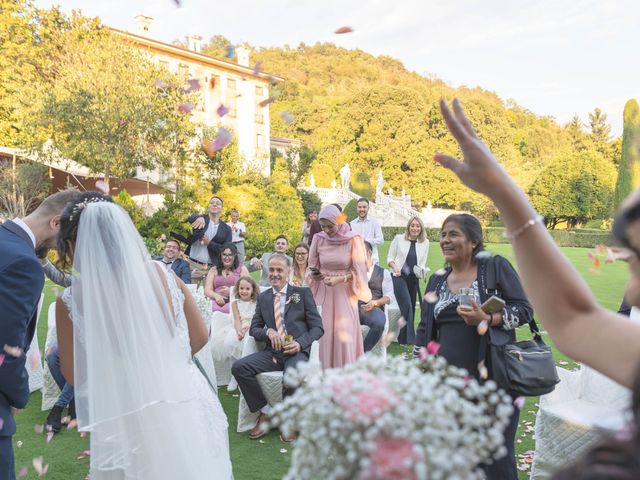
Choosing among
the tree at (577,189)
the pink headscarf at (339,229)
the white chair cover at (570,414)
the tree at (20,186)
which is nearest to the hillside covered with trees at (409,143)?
the tree at (577,189)

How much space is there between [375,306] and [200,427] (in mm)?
4749

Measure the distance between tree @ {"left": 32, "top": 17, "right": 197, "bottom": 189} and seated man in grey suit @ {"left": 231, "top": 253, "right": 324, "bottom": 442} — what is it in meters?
16.8

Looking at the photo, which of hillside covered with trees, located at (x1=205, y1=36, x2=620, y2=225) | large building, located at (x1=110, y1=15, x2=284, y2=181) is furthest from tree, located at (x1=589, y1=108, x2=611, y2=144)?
large building, located at (x1=110, y1=15, x2=284, y2=181)

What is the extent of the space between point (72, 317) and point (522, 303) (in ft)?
8.66

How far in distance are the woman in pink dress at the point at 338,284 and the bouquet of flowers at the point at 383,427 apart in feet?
17.9

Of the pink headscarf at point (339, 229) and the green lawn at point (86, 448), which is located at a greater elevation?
the pink headscarf at point (339, 229)

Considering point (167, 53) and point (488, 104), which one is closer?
point (167, 53)

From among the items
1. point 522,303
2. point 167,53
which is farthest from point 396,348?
point 167,53

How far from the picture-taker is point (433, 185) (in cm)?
5284

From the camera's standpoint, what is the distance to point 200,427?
3078 mm

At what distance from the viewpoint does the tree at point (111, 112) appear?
20734 mm

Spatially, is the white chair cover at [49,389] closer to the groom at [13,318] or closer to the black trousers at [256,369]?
the black trousers at [256,369]

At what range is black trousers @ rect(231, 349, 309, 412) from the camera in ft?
18.5

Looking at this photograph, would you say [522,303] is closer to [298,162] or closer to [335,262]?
[335,262]
